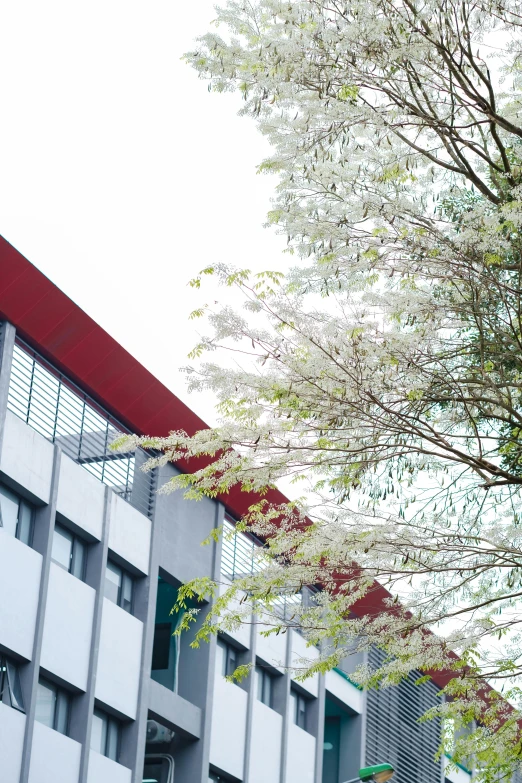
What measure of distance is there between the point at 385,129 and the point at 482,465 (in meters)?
3.17

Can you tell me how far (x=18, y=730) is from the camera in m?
16.5

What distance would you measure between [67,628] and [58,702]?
3.76 ft

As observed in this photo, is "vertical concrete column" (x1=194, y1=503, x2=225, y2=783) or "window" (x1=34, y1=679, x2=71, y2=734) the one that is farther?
"vertical concrete column" (x1=194, y1=503, x2=225, y2=783)

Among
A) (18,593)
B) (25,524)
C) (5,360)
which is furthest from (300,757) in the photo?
(5,360)

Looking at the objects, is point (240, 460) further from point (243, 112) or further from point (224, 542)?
point (224, 542)

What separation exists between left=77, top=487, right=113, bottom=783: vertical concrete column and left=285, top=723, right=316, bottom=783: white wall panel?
7.56 metres

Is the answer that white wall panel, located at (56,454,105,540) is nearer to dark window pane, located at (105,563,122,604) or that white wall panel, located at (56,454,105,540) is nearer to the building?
the building

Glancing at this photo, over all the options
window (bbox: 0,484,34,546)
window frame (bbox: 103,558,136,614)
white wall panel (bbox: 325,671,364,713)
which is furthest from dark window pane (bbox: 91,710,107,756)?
white wall panel (bbox: 325,671,364,713)

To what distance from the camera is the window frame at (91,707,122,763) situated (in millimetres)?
19156

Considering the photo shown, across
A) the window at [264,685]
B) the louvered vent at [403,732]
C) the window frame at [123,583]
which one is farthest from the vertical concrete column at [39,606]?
the louvered vent at [403,732]

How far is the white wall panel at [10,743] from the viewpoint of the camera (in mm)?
16109

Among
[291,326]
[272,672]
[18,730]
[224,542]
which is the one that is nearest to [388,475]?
[291,326]

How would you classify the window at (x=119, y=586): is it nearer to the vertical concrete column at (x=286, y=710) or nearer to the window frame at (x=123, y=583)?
the window frame at (x=123, y=583)

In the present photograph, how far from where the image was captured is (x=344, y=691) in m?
28.0
